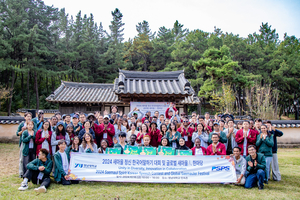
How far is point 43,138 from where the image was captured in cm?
551

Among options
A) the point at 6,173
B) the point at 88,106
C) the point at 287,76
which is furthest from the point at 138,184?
the point at 287,76

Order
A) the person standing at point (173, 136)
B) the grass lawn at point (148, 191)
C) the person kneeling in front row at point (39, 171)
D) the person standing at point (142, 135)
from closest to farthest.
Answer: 1. the grass lawn at point (148, 191)
2. the person kneeling in front row at point (39, 171)
3. the person standing at point (173, 136)
4. the person standing at point (142, 135)

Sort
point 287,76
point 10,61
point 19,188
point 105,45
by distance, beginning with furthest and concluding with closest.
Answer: point 105,45
point 287,76
point 10,61
point 19,188

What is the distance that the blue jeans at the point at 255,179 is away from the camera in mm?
5027

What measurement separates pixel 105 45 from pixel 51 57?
11.9 metres

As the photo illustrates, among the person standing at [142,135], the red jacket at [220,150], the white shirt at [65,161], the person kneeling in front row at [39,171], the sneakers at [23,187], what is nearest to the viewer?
the sneakers at [23,187]

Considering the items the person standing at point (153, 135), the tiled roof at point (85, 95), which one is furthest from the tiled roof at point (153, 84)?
the tiled roof at point (85, 95)

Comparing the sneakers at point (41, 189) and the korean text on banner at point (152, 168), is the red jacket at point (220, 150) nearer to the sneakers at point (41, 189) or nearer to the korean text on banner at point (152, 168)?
the korean text on banner at point (152, 168)

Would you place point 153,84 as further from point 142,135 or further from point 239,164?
point 239,164

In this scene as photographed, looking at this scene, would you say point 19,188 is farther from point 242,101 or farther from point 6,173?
point 242,101

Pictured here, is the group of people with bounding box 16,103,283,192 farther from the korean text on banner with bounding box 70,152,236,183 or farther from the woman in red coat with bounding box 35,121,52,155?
the korean text on banner with bounding box 70,152,236,183

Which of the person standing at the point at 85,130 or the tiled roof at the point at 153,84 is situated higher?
the tiled roof at the point at 153,84

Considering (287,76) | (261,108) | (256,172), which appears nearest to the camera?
(256,172)

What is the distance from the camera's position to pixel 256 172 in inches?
203
